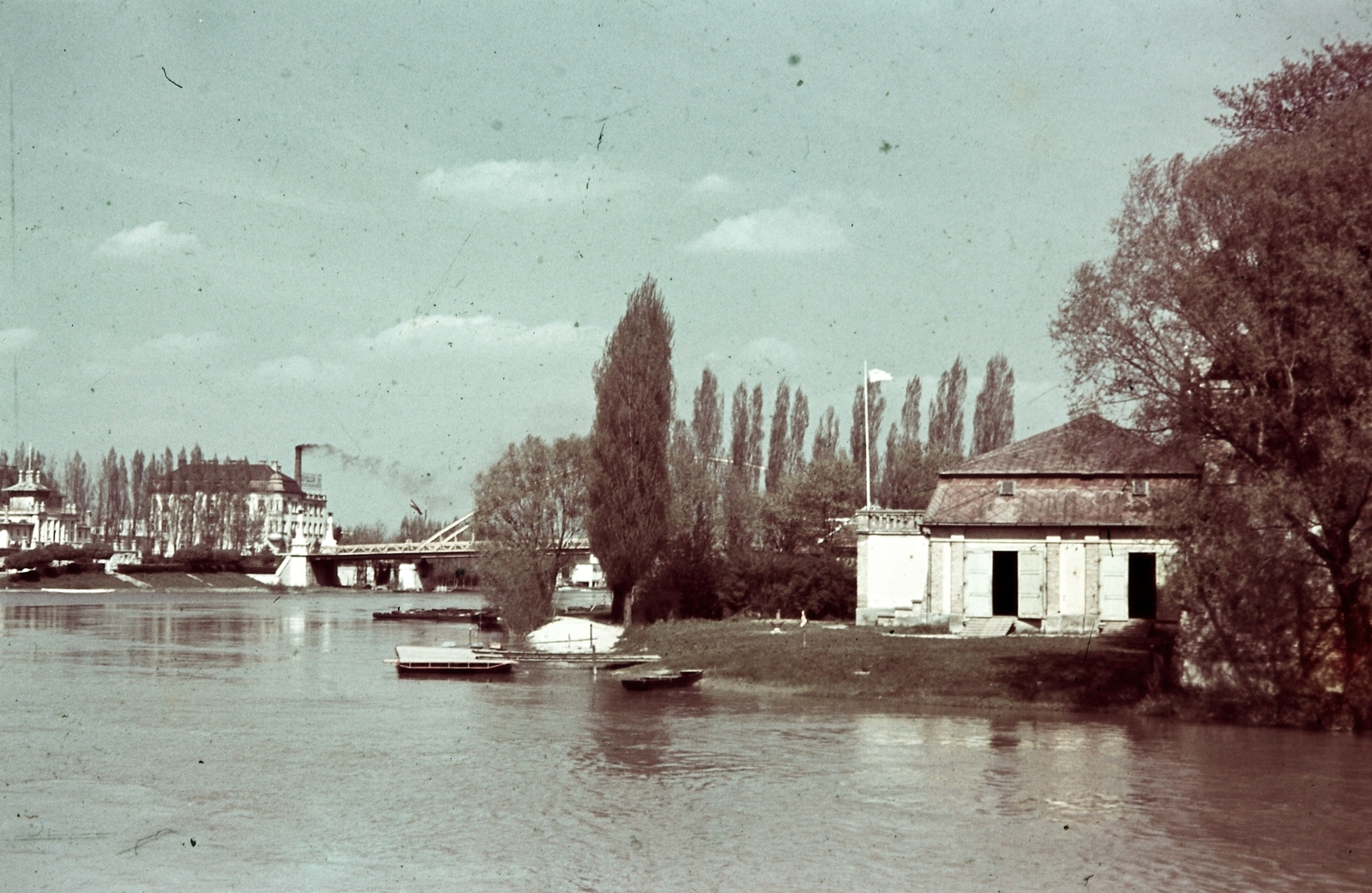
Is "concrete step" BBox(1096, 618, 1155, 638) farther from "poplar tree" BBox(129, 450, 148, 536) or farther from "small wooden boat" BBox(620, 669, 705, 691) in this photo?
"poplar tree" BBox(129, 450, 148, 536)

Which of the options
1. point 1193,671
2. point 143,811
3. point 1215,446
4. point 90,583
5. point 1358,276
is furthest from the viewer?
point 90,583

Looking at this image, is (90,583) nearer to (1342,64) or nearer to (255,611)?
(255,611)

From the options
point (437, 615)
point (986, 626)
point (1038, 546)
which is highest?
point (1038, 546)

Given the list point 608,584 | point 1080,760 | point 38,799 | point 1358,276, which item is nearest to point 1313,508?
point 1358,276

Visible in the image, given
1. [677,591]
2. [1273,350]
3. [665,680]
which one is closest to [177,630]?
[677,591]

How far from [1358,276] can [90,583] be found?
368 ft

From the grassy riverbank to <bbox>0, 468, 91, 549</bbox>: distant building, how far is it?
5110 inches

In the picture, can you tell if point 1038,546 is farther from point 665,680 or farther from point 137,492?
point 137,492

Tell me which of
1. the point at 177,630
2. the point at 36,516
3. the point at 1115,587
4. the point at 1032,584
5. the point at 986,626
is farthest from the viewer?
the point at 36,516

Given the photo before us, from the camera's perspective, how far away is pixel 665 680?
1474 inches

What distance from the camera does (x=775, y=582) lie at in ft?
183

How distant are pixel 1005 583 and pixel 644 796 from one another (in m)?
25.9

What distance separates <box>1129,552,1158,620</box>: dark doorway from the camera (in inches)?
1718

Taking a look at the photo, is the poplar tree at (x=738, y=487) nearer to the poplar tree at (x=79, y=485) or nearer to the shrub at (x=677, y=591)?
the shrub at (x=677, y=591)
